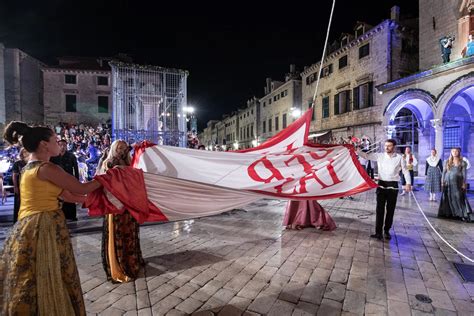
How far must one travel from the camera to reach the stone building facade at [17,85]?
82.8 feet

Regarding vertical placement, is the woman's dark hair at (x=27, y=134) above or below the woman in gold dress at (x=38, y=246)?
above

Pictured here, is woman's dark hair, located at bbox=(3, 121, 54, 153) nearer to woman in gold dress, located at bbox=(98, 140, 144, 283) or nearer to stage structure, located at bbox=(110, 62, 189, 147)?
woman in gold dress, located at bbox=(98, 140, 144, 283)

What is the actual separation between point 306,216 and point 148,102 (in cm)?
926

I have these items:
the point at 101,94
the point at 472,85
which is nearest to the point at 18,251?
the point at 472,85

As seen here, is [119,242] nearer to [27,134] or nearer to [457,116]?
[27,134]

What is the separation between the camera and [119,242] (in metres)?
3.81

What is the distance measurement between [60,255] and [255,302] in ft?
7.27

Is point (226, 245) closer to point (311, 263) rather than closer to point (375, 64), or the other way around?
point (311, 263)

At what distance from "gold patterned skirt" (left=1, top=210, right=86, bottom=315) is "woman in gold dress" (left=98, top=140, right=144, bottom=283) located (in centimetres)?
155

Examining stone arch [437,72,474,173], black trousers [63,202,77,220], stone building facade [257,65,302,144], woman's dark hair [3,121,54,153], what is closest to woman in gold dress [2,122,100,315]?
woman's dark hair [3,121,54,153]

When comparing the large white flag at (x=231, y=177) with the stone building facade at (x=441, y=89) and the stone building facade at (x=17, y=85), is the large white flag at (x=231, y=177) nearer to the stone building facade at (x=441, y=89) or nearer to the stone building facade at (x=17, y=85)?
the stone building facade at (x=441, y=89)

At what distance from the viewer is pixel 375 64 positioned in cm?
2020

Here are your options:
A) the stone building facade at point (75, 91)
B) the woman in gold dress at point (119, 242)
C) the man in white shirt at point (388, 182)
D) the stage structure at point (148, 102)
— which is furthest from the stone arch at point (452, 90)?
the stone building facade at point (75, 91)

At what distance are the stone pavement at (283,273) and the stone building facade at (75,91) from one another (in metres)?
29.7
